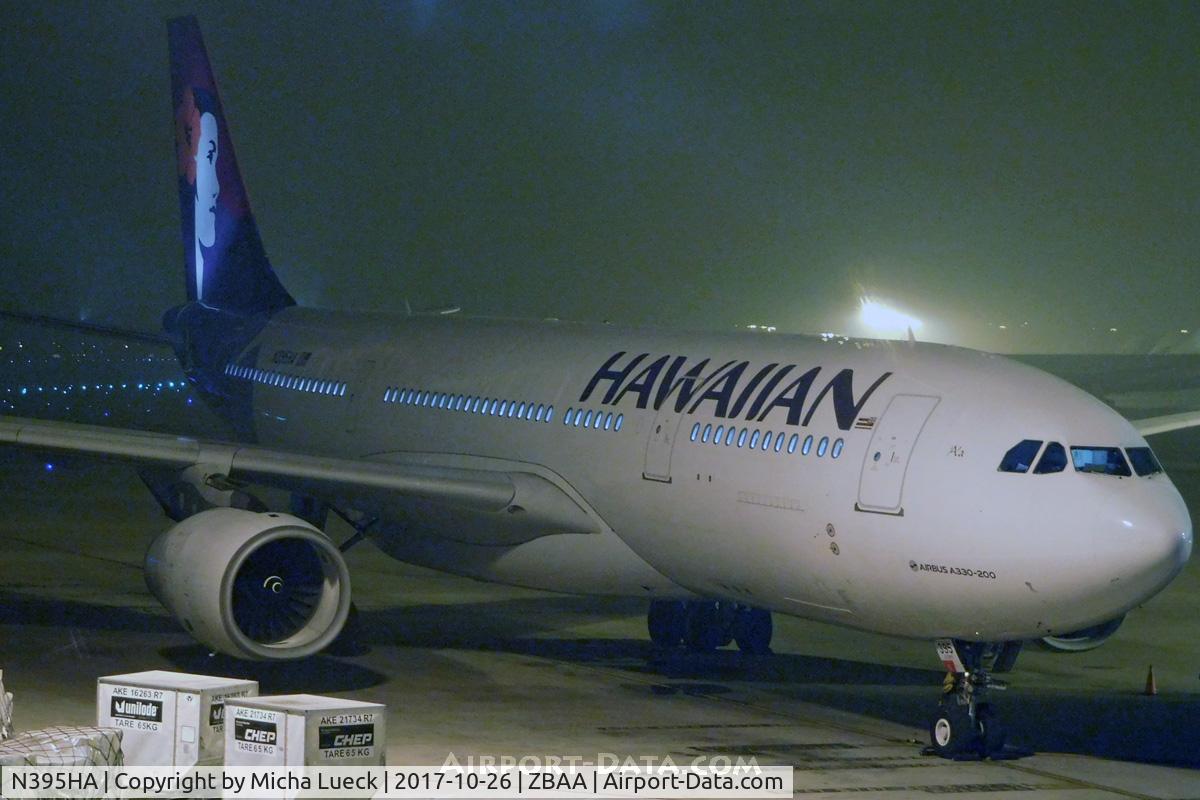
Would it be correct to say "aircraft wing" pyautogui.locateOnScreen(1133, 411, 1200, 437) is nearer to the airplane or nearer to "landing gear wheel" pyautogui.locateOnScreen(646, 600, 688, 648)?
the airplane

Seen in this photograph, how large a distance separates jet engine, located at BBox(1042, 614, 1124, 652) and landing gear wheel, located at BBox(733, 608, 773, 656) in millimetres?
4738

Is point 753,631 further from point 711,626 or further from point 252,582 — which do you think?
point 252,582

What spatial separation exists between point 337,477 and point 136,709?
6.40 m

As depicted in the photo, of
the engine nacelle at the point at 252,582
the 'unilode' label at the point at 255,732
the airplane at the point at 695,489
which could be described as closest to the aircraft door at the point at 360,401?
the airplane at the point at 695,489

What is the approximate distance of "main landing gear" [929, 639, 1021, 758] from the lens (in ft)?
43.3

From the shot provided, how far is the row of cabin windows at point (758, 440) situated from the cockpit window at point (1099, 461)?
1.89 metres

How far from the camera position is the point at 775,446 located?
1462 cm

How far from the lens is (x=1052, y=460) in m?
13.0

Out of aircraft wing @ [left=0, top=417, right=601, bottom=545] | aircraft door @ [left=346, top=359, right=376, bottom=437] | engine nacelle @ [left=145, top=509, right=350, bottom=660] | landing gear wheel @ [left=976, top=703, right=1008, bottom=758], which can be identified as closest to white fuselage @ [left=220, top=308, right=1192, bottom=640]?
aircraft wing @ [left=0, top=417, right=601, bottom=545]

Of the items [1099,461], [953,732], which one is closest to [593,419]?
[953,732]

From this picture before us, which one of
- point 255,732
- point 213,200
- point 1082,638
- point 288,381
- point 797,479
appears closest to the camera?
point 255,732

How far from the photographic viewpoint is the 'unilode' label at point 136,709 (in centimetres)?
1036

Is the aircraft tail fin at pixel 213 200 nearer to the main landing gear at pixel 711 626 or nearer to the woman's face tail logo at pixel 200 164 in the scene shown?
the woman's face tail logo at pixel 200 164

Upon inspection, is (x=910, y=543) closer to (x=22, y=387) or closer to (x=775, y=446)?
(x=775, y=446)
